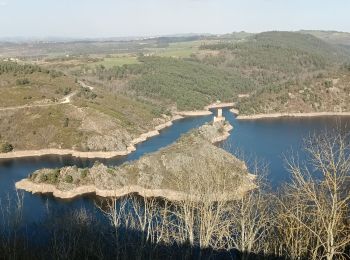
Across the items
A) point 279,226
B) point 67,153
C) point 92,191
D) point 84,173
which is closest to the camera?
point 279,226

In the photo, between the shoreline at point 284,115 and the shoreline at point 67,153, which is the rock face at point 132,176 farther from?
the shoreline at point 284,115

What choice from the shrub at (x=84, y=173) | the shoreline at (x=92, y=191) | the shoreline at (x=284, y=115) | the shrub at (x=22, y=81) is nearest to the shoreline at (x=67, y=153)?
the shrub at (x=84, y=173)

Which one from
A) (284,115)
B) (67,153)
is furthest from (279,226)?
(284,115)

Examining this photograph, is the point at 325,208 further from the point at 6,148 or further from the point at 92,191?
the point at 6,148

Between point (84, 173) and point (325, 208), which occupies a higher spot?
point (325, 208)

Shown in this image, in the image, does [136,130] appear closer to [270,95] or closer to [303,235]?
[270,95]

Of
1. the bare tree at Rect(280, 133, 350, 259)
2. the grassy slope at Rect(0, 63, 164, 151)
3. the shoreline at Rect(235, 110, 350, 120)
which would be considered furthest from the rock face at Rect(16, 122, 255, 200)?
the shoreline at Rect(235, 110, 350, 120)

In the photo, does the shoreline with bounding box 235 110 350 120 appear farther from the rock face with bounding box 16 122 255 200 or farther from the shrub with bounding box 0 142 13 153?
the shrub with bounding box 0 142 13 153

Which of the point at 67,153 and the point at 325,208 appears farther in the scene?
the point at 67,153

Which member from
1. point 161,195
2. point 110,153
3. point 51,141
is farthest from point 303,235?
point 51,141
